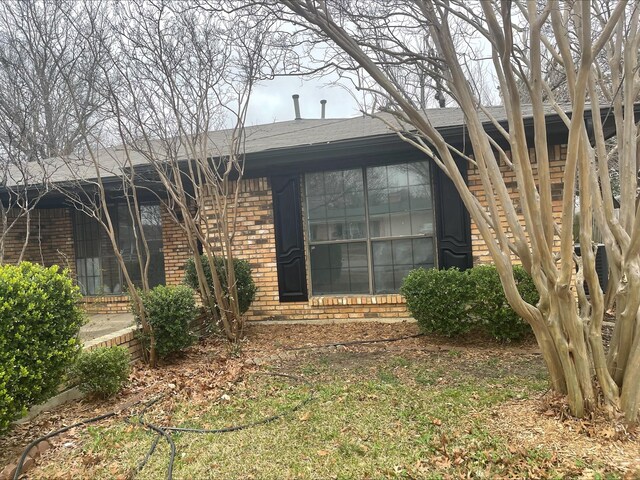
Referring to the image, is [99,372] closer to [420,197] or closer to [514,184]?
[420,197]

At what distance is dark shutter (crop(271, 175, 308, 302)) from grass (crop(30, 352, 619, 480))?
268cm

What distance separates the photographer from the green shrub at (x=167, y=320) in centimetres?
510

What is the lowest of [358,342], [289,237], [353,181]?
[358,342]

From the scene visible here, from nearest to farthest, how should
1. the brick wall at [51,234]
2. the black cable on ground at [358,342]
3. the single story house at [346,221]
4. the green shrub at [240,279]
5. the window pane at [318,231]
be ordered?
1. the black cable on ground at [358,342]
2. the single story house at [346,221]
3. the green shrub at [240,279]
4. the window pane at [318,231]
5. the brick wall at [51,234]

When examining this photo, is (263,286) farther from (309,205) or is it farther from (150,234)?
(150,234)

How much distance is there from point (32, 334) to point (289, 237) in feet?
14.1

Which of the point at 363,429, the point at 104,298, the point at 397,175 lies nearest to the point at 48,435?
the point at 363,429

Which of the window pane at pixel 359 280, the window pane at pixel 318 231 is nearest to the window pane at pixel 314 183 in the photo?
the window pane at pixel 318 231

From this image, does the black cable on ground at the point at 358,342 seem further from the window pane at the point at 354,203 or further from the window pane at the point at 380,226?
the window pane at the point at 354,203

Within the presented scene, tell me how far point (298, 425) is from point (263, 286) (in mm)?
4049

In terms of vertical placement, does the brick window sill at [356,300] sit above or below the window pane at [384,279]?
below

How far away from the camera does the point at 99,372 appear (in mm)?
3945

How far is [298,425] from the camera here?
3.27 meters

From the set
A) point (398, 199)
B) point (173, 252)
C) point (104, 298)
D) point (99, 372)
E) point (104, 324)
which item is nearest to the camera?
point (99, 372)
